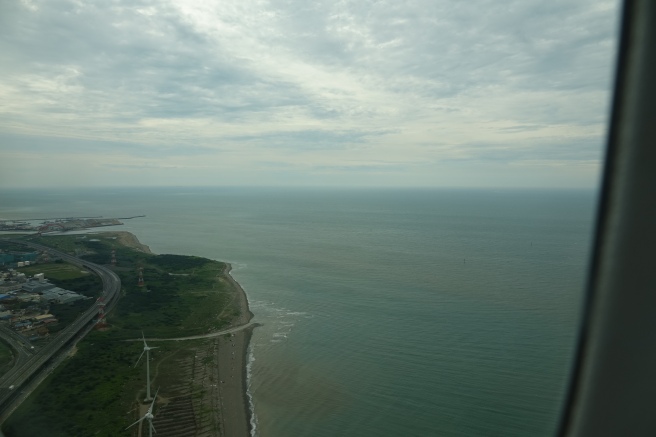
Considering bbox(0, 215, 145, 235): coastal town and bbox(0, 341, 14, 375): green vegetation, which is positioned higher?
bbox(0, 341, 14, 375): green vegetation

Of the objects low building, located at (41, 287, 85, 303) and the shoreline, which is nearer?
the shoreline

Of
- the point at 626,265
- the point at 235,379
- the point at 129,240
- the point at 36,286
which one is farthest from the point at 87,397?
the point at 129,240

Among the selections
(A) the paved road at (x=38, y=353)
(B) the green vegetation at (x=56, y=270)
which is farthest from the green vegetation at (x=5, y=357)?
(B) the green vegetation at (x=56, y=270)

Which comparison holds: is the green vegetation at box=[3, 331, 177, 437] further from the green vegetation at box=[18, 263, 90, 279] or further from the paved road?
the green vegetation at box=[18, 263, 90, 279]

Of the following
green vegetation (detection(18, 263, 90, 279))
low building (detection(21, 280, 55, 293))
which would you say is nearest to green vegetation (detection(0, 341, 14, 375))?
low building (detection(21, 280, 55, 293))

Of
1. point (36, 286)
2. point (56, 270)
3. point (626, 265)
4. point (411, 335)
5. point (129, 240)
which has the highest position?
point (626, 265)

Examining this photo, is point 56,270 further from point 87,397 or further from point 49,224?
point 49,224

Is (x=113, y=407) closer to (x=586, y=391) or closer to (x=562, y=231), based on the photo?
(x=586, y=391)

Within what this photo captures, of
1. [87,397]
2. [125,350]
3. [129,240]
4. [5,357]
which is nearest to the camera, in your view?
[87,397]
